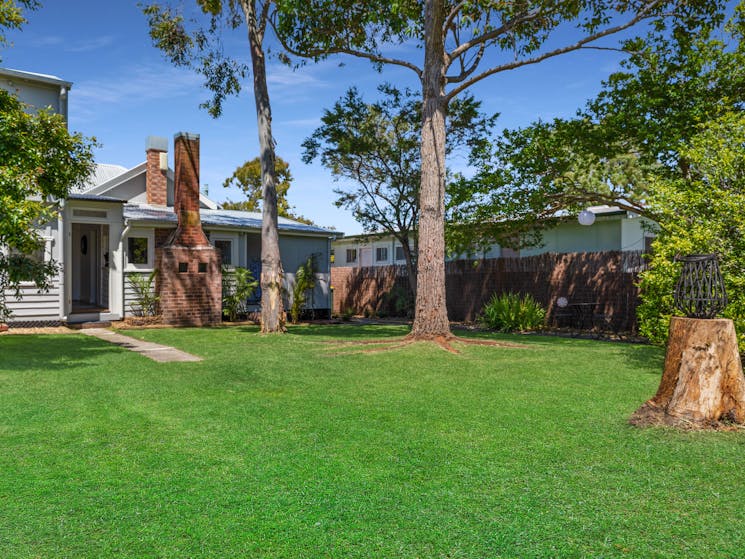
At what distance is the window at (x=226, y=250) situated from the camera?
60.2ft

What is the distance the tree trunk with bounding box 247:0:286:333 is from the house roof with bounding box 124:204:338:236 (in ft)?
11.8

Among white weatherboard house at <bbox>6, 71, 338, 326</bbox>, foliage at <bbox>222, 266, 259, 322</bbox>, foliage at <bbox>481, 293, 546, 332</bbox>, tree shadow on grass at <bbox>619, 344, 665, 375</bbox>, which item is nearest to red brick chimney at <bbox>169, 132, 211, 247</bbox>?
white weatherboard house at <bbox>6, 71, 338, 326</bbox>

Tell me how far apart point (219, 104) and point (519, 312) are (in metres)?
10.2

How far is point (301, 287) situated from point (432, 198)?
803 centimetres

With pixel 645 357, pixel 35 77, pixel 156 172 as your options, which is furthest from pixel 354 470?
pixel 156 172

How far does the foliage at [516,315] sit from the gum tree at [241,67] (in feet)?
19.7

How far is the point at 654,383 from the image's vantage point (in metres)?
7.25

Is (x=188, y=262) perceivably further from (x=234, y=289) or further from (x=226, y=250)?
(x=226, y=250)

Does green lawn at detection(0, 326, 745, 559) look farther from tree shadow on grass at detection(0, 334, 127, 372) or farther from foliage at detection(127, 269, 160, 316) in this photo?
foliage at detection(127, 269, 160, 316)

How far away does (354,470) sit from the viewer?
390 centimetres

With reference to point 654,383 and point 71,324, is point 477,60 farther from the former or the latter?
point 71,324

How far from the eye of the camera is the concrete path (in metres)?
9.34

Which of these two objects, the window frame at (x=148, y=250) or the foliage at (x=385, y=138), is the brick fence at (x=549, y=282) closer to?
the foliage at (x=385, y=138)

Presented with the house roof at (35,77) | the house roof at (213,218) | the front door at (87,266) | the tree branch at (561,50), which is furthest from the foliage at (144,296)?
the tree branch at (561,50)
